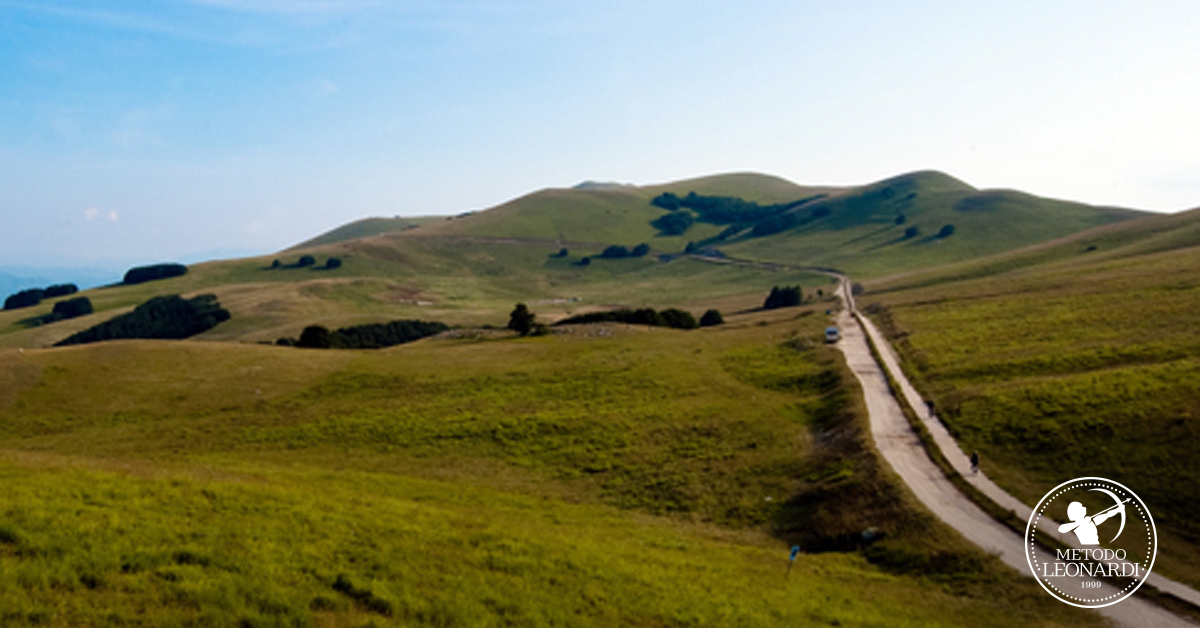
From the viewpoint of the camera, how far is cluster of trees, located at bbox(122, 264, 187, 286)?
167875mm

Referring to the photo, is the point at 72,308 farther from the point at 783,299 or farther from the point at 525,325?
the point at 783,299

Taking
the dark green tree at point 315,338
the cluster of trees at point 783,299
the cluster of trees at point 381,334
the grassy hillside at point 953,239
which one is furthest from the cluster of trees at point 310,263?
the cluster of trees at point 783,299

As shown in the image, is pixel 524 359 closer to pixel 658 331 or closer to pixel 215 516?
pixel 658 331

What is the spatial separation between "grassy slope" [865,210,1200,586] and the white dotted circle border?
43 centimetres

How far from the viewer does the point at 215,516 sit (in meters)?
19.1

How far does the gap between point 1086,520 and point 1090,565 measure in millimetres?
3320

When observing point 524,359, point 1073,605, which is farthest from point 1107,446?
point 524,359

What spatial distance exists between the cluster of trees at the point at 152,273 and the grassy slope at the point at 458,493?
131 meters

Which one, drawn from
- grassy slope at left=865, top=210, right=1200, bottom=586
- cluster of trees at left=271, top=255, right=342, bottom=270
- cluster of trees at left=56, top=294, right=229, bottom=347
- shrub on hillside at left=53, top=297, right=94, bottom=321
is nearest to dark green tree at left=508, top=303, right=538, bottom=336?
grassy slope at left=865, top=210, right=1200, bottom=586

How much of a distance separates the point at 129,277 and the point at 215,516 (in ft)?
608

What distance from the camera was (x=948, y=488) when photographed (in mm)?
30078

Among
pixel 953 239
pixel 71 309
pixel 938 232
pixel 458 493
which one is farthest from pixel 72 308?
pixel 938 232

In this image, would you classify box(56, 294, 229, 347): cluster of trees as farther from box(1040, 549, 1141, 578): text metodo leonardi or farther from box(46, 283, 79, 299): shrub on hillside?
box(1040, 549, 1141, 578): text metodo leonardi

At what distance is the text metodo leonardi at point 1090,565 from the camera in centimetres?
2238
